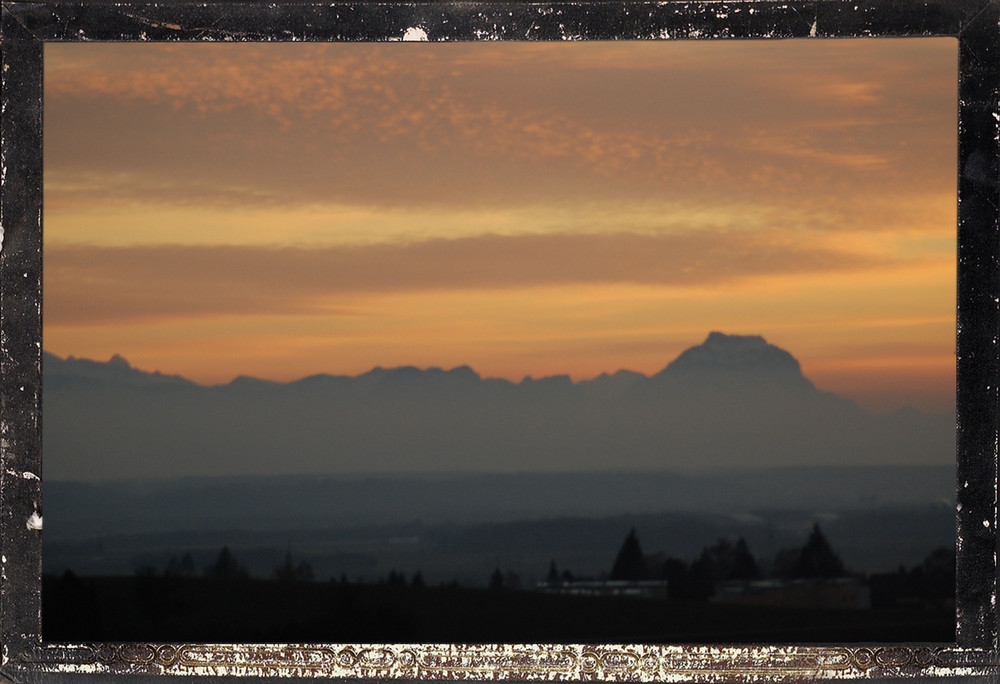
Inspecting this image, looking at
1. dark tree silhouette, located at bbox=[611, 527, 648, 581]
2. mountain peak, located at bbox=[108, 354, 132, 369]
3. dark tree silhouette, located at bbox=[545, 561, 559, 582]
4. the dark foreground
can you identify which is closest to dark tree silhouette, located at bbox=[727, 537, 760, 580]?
the dark foreground

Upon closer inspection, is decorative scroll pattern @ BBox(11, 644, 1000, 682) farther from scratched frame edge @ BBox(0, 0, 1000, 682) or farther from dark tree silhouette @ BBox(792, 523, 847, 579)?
dark tree silhouette @ BBox(792, 523, 847, 579)

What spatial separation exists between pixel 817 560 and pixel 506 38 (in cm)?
120

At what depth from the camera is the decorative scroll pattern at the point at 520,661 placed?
189cm

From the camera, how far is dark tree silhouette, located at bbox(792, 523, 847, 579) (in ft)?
7.49

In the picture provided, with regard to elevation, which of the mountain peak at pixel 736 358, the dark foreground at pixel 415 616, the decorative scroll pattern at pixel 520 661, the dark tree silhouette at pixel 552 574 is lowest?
the decorative scroll pattern at pixel 520 661

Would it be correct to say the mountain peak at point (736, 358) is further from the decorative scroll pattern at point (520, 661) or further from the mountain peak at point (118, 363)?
the mountain peak at point (118, 363)

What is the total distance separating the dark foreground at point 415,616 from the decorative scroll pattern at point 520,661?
0.16 m

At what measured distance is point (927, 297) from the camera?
212cm

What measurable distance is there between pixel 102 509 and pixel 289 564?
41 centimetres

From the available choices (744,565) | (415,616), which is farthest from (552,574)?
(744,565)

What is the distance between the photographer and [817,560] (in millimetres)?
2293

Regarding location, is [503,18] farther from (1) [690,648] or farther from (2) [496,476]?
(1) [690,648]

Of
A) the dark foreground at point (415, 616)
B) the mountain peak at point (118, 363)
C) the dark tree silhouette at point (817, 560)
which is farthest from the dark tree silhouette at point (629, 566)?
the mountain peak at point (118, 363)

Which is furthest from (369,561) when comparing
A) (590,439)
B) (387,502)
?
(590,439)
